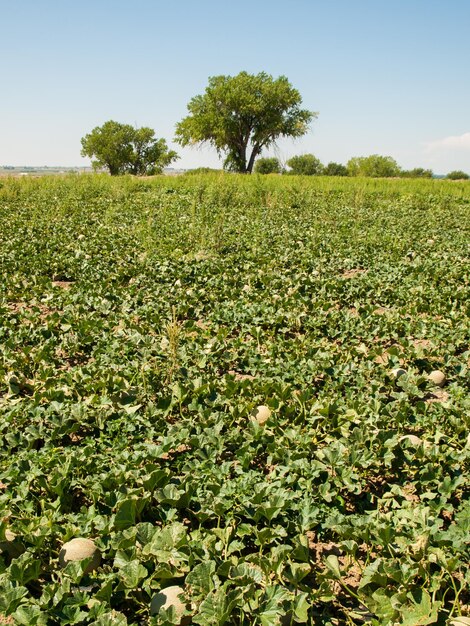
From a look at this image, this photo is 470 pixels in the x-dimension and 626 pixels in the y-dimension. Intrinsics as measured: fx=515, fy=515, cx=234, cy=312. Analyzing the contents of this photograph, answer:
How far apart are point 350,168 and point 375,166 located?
402 centimetres

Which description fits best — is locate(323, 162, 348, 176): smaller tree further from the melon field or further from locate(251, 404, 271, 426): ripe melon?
locate(251, 404, 271, 426): ripe melon

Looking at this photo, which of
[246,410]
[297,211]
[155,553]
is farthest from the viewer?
[297,211]

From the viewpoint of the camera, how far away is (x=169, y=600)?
1.93 m

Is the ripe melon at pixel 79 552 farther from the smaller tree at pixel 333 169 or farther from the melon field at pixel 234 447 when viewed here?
the smaller tree at pixel 333 169

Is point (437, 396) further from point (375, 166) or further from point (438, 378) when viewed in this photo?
point (375, 166)

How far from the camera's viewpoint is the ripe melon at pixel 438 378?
389 centimetres

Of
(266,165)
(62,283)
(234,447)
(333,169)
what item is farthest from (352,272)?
(333,169)

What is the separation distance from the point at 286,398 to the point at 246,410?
34 centimetres

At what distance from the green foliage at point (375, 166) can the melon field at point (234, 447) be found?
82479 mm

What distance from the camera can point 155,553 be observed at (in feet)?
6.82

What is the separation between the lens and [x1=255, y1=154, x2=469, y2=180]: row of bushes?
203ft

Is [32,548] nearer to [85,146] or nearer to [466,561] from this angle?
[466,561]

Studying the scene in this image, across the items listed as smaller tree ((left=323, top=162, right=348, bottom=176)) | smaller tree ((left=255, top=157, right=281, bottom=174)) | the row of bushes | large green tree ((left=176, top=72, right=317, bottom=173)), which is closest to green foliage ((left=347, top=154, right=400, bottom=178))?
the row of bushes

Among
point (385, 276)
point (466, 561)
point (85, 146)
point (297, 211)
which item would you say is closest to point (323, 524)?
point (466, 561)
